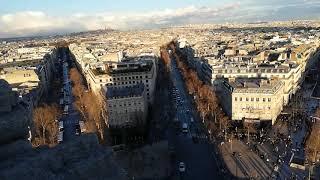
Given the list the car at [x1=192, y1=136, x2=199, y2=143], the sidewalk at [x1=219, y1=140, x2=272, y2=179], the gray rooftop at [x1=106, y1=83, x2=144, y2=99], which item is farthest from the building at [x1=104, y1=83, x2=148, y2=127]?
the sidewalk at [x1=219, y1=140, x2=272, y2=179]

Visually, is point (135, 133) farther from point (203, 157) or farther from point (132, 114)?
point (203, 157)

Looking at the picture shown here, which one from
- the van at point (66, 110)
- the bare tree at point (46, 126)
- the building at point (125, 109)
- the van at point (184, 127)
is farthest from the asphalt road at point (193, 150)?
the van at point (66, 110)

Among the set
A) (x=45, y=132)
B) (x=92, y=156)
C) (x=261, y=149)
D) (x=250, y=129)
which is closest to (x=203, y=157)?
(x=261, y=149)

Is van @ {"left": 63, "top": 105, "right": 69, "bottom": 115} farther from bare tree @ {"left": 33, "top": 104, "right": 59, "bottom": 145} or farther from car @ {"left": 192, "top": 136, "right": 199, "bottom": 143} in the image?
car @ {"left": 192, "top": 136, "right": 199, "bottom": 143}

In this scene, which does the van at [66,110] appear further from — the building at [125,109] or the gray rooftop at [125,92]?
the building at [125,109]

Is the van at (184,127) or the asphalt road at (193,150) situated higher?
the van at (184,127)
